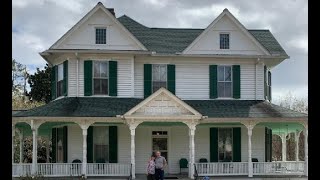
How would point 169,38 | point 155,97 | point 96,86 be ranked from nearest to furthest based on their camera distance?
point 155,97 → point 96,86 → point 169,38

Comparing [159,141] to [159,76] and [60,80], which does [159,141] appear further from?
[60,80]

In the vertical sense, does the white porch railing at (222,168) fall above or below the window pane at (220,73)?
below

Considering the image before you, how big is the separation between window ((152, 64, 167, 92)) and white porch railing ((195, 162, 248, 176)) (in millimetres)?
4155

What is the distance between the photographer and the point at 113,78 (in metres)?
23.6

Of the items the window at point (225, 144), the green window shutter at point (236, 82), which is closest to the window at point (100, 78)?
the window at point (225, 144)

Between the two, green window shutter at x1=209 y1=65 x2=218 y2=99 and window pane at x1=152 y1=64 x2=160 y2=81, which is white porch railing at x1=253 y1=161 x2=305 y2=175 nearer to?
green window shutter at x1=209 y1=65 x2=218 y2=99

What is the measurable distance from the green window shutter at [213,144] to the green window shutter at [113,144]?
14.3 ft

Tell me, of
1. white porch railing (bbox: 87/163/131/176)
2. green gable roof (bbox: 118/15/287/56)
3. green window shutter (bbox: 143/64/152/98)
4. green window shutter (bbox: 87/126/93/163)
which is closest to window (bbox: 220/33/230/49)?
green gable roof (bbox: 118/15/287/56)

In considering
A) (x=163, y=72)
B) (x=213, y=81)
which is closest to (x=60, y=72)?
(x=163, y=72)

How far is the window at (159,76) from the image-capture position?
957 inches

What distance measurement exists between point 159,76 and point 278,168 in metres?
6.84

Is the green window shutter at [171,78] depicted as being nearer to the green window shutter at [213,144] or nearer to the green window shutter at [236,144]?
the green window shutter at [213,144]

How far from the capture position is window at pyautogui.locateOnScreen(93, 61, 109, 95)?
23609 millimetres
